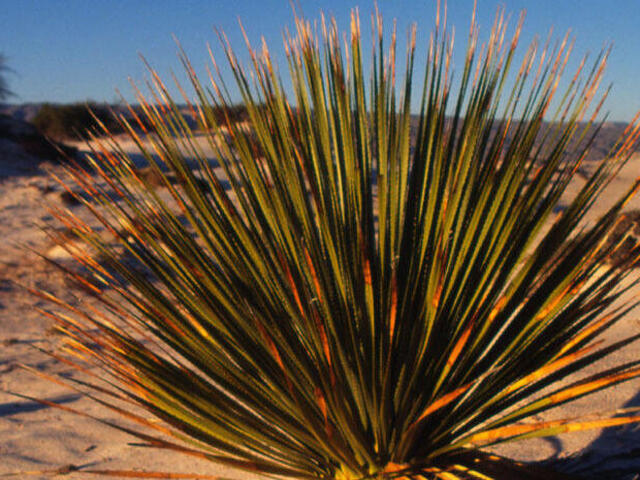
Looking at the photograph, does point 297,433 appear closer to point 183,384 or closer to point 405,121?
point 183,384

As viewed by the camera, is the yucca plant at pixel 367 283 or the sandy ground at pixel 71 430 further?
the sandy ground at pixel 71 430

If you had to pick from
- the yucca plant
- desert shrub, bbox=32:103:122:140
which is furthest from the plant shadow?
desert shrub, bbox=32:103:122:140

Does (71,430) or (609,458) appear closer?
(609,458)

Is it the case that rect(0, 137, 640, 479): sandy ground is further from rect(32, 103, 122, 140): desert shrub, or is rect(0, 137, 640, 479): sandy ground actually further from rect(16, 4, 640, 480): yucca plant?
rect(32, 103, 122, 140): desert shrub

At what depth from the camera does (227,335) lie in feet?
5.90

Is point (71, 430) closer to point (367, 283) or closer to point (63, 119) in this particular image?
point (367, 283)

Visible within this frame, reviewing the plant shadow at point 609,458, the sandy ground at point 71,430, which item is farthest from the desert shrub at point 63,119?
the plant shadow at point 609,458

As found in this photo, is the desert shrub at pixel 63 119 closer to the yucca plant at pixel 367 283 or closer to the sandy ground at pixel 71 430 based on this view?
the sandy ground at pixel 71 430

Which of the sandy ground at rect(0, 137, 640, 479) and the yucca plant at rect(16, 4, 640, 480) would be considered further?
the sandy ground at rect(0, 137, 640, 479)

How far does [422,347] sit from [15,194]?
1151 cm

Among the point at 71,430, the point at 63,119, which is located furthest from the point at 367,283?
the point at 63,119

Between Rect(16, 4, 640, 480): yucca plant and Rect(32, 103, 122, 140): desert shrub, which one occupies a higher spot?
Rect(32, 103, 122, 140): desert shrub

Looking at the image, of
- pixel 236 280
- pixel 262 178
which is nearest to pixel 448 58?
pixel 262 178

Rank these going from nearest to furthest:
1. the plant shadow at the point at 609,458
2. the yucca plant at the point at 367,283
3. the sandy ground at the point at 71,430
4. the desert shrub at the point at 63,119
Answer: the yucca plant at the point at 367,283 < the plant shadow at the point at 609,458 < the sandy ground at the point at 71,430 < the desert shrub at the point at 63,119
